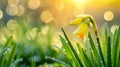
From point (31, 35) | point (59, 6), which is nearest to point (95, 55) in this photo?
point (31, 35)

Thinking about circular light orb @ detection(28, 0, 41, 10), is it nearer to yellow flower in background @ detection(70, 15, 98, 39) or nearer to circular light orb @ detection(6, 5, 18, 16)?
circular light orb @ detection(6, 5, 18, 16)

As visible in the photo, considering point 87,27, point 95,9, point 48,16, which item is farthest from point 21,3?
point 87,27

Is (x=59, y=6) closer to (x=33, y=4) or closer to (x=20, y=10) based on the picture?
(x=33, y=4)

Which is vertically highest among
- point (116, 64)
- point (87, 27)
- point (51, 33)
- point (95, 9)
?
point (87, 27)

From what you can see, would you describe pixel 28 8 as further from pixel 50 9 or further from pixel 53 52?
pixel 53 52

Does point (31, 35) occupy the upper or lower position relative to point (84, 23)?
lower

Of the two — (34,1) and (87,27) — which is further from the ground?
(87,27)

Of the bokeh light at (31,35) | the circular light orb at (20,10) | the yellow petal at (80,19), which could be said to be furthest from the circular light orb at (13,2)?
the yellow petal at (80,19)

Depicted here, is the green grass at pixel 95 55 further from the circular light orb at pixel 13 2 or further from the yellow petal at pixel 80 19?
the circular light orb at pixel 13 2
